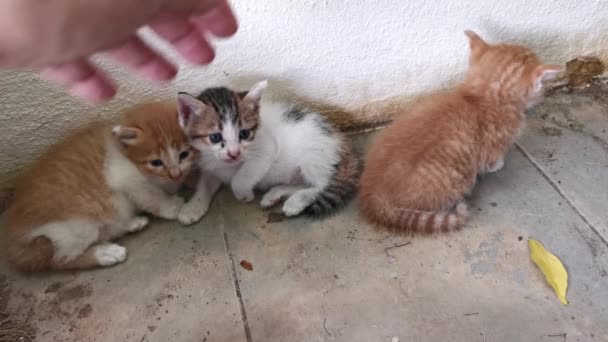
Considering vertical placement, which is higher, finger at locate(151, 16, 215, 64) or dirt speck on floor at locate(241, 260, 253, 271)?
finger at locate(151, 16, 215, 64)

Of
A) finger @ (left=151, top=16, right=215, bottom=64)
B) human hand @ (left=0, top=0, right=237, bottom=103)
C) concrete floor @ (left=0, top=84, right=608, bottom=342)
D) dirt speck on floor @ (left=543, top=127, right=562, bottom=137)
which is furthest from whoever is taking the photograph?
dirt speck on floor @ (left=543, top=127, right=562, bottom=137)

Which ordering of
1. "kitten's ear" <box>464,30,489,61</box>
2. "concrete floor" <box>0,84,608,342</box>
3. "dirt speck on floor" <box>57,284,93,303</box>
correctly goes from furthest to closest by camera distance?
"kitten's ear" <box>464,30,489,61</box> < "dirt speck on floor" <box>57,284,93,303</box> < "concrete floor" <box>0,84,608,342</box>

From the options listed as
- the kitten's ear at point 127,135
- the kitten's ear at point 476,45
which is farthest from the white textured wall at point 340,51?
the kitten's ear at point 127,135

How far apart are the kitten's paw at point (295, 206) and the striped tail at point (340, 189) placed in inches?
0.7

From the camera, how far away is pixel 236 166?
162 centimetres

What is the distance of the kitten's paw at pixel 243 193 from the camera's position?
1.60 meters

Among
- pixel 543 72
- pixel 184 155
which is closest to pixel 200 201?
pixel 184 155

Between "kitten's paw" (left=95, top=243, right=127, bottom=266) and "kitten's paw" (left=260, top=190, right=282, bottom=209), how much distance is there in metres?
0.47

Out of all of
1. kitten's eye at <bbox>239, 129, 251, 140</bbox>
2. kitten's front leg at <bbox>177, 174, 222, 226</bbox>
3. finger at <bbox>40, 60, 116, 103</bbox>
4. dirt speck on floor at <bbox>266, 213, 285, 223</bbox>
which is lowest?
dirt speck on floor at <bbox>266, 213, 285, 223</bbox>

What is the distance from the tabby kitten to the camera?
1.48 metres

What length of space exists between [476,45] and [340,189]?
0.69 metres

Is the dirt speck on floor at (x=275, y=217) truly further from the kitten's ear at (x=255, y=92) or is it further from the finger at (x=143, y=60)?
the finger at (x=143, y=60)

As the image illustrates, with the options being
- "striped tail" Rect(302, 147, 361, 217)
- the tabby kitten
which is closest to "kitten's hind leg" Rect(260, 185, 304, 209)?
the tabby kitten

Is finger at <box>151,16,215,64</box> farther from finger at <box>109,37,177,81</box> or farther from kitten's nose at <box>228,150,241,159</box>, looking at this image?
kitten's nose at <box>228,150,241,159</box>
